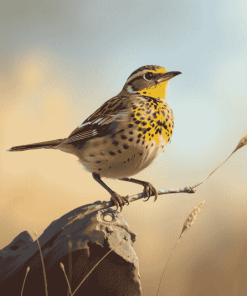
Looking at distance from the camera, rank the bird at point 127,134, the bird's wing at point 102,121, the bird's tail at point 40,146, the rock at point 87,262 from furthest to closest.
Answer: the bird's tail at point 40,146 → the bird's wing at point 102,121 → the bird at point 127,134 → the rock at point 87,262

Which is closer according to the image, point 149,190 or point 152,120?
point 152,120

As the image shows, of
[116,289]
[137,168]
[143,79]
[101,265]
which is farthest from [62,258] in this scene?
[143,79]

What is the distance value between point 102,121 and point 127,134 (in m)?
Result: 0.31

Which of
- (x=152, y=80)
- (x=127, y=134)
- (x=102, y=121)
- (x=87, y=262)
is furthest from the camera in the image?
(x=152, y=80)

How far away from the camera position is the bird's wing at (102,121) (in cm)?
248

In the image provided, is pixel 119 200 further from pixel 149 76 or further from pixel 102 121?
pixel 149 76

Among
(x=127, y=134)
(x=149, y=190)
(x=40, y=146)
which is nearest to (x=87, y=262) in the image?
(x=149, y=190)

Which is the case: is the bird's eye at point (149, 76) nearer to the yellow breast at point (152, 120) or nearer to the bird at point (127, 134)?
the bird at point (127, 134)

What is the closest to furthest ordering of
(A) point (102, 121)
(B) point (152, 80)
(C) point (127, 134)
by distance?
(C) point (127, 134)
(A) point (102, 121)
(B) point (152, 80)

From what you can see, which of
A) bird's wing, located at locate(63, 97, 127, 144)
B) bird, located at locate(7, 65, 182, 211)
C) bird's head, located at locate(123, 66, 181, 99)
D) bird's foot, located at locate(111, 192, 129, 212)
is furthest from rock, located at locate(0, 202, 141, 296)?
bird's head, located at locate(123, 66, 181, 99)

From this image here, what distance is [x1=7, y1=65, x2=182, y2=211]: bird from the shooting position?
2350 mm

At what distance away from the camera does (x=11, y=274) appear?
2186 millimetres

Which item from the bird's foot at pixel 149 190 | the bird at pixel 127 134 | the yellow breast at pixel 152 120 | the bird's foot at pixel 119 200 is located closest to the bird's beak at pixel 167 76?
the bird at pixel 127 134

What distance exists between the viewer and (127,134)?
235cm
